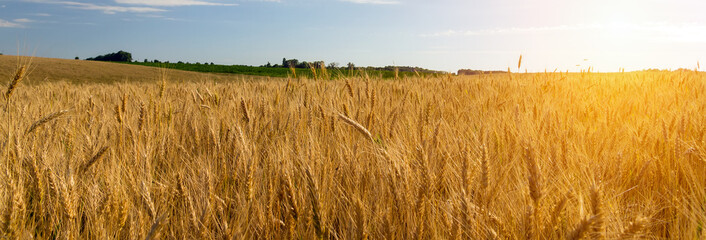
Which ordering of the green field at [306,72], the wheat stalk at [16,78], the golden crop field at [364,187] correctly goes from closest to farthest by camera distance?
1. the golden crop field at [364,187]
2. the wheat stalk at [16,78]
3. the green field at [306,72]

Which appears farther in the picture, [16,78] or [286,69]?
[286,69]

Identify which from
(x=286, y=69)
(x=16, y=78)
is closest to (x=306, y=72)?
(x=16, y=78)

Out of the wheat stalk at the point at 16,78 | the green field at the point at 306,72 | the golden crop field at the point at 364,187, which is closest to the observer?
the golden crop field at the point at 364,187

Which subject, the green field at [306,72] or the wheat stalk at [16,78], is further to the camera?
the green field at [306,72]

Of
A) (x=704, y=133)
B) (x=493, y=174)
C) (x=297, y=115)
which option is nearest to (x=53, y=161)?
(x=297, y=115)

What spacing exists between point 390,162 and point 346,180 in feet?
0.78

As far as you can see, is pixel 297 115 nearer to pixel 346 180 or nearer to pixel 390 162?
pixel 346 180

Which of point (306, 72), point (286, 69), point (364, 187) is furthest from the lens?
point (286, 69)

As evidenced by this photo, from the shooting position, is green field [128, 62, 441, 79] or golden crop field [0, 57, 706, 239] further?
green field [128, 62, 441, 79]

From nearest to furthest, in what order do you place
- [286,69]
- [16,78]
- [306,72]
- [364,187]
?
[364,187] → [16,78] → [306,72] → [286,69]

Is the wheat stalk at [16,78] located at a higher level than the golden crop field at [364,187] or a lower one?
higher

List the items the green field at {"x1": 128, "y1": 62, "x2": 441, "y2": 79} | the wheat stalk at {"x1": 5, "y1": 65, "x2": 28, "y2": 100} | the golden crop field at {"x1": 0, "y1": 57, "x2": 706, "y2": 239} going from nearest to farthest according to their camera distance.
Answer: the golden crop field at {"x1": 0, "y1": 57, "x2": 706, "y2": 239}
the wheat stalk at {"x1": 5, "y1": 65, "x2": 28, "y2": 100}
the green field at {"x1": 128, "y1": 62, "x2": 441, "y2": 79}

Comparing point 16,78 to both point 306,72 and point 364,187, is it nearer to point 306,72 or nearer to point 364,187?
point 364,187

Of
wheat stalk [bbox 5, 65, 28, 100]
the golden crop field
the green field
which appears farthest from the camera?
the green field
